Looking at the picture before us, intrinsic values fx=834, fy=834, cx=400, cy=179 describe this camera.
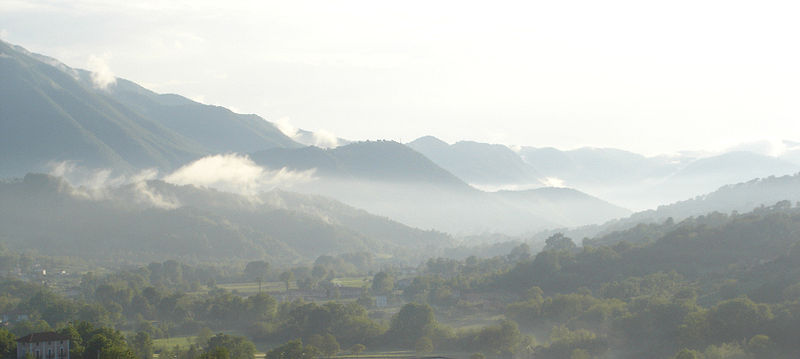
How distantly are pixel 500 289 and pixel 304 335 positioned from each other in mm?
38511

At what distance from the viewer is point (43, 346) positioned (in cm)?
7300

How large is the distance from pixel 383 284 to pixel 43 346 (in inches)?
3280

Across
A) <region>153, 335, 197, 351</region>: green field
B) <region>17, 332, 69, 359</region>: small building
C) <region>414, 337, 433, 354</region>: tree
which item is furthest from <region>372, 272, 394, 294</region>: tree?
<region>17, 332, 69, 359</region>: small building

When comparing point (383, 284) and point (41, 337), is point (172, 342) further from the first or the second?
point (383, 284)

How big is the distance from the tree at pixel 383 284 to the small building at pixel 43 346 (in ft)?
254

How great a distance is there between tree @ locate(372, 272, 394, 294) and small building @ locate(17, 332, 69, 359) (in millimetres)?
77317

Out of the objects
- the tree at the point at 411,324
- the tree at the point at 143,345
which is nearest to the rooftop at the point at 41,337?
the tree at the point at 143,345

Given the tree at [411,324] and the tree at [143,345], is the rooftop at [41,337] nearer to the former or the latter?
the tree at [143,345]

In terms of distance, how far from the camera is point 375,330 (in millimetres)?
99562

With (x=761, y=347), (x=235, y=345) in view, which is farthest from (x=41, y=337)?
(x=761, y=347)

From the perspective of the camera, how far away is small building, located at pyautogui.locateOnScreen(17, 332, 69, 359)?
72.8 m

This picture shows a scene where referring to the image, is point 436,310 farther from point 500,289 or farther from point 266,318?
point 266,318

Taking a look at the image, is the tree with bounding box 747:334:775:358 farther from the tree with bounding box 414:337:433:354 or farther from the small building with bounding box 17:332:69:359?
the small building with bounding box 17:332:69:359

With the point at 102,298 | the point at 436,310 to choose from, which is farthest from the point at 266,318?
the point at 102,298
